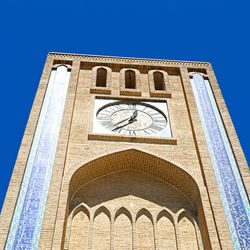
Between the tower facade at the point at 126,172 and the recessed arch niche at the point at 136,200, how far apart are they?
0.7 inches

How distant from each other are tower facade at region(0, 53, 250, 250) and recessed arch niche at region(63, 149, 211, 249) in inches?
0.7

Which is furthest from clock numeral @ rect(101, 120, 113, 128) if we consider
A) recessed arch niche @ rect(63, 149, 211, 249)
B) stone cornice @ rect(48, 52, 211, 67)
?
stone cornice @ rect(48, 52, 211, 67)

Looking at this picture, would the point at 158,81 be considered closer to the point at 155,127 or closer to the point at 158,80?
the point at 158,80

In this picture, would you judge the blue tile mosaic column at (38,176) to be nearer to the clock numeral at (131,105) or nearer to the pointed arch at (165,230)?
the clock numeral at (131,105)

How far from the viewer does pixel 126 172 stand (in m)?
8.12

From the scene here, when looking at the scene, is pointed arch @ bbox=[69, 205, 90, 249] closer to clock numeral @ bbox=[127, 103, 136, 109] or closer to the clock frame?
the clock frame

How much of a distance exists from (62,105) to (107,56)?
314cm

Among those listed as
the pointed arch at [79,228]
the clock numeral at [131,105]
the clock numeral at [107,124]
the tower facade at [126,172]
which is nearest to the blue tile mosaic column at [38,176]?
the tower facade at [126,172]

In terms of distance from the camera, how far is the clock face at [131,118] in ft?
28.4

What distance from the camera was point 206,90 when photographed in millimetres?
10172

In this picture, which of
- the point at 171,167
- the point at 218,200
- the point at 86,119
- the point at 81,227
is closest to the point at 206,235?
the point at 218,200

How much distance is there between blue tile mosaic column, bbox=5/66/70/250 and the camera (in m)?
5.91

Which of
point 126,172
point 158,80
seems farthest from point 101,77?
point 126,172

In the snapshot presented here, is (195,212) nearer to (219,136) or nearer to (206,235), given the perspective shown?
(206,235)
